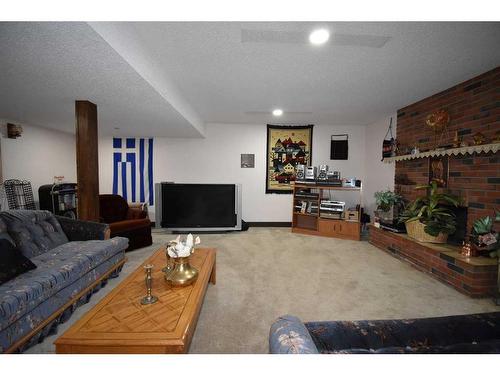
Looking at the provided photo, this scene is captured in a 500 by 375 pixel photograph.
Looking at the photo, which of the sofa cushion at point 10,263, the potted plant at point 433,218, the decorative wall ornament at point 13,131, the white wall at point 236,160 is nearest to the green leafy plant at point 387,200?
the potted plant at point 433,218

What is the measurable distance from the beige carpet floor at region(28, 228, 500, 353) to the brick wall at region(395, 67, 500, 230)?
1.11 metres

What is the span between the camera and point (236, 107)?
12.3ft

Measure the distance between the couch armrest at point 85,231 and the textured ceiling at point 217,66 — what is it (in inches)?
58.0

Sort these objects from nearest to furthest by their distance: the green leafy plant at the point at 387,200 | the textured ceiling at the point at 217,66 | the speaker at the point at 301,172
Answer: the textured ceiling at the point at 217,66
the green leafy plant at the point at 387,200
the speaker at the point at 301,172

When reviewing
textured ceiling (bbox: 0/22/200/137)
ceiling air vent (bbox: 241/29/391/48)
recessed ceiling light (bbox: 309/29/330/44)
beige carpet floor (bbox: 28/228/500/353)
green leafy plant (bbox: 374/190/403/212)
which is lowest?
beige carpet floor (bbox: 28/228/500/353)

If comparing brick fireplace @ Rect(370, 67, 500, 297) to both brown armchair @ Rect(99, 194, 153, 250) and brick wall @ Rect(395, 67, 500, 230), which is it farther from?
brown armchair @ Rect(99, 194, 153, 250)

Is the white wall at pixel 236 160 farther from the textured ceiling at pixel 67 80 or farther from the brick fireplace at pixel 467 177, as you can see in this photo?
the brick fireplace at pixel 467 177

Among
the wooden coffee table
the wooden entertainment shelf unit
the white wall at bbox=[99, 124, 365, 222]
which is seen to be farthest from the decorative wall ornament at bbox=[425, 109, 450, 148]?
the wooden coffee table

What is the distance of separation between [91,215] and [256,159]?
3263mm

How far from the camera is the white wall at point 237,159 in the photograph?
16.5ft

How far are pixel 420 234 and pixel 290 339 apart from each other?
2.96 metres

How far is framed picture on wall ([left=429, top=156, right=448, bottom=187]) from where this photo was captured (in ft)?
9.89

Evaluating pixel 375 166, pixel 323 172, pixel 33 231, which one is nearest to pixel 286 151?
pixel 323 172
